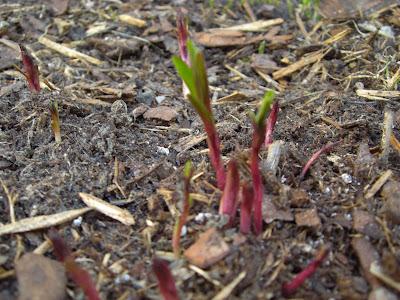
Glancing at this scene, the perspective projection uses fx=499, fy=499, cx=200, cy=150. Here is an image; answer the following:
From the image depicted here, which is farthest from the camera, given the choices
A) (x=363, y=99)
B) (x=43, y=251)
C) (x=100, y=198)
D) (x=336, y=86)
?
(x=336, y=86)

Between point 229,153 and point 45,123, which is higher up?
point 45,123

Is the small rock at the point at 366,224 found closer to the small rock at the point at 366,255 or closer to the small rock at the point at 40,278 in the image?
the small rock at the point at 366,255

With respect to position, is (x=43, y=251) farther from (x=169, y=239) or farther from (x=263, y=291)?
(x=263, y=291)

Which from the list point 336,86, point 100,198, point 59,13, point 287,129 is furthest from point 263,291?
point 59,13

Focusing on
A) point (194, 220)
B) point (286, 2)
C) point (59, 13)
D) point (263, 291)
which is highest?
point (59, 13)

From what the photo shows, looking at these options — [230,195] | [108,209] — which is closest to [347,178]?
[230,195]
